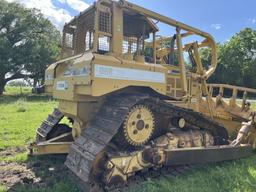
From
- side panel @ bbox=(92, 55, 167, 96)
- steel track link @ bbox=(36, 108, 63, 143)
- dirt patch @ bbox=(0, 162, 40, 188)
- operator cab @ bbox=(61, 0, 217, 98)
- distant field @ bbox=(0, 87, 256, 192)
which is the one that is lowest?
dirt patch @ bbox=(0, 162, 40, 188)

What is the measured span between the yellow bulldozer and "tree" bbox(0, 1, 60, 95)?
28.0m

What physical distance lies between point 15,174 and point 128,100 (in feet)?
9.62

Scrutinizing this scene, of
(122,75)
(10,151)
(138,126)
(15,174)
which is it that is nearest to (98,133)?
(138,126)

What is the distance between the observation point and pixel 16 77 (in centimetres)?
A: 3525

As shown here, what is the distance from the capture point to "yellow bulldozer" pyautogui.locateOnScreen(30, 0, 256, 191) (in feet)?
14.8

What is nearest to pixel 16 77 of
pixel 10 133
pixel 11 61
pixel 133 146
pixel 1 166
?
pixel 11 61

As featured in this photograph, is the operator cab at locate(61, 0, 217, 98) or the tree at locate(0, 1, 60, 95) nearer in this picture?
the operator cab at locate(61, 0, 217, 98)

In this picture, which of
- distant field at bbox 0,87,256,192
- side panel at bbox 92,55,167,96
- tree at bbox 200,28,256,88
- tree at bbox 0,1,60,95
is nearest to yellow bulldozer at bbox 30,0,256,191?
side panel at bbox 92,55,167,96

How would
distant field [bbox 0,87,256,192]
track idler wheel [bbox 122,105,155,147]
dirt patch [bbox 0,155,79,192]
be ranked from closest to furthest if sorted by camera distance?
track idler wheel [bbox 122,105,155,147], distant field [bbox 0,87,256,192], dirt patch [bbox 0,155,79,192]

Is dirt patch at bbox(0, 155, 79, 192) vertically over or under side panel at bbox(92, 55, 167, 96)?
under

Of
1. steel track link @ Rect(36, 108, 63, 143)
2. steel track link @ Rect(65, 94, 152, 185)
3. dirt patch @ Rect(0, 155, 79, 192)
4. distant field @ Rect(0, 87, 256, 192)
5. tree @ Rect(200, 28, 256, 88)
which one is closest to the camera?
steel track link @ Rect(65, 94, 152, 185)

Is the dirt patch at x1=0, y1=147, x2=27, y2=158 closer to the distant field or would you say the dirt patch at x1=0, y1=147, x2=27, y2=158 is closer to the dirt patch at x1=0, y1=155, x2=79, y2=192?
the distant field

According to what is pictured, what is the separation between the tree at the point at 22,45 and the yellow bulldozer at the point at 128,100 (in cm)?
2804

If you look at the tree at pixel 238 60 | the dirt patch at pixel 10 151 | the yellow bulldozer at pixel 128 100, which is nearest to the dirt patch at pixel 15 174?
the yellow bulldozer at pixel 128 100
